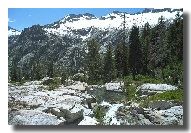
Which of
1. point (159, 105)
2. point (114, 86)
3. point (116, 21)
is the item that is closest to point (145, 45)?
point (116, 21)

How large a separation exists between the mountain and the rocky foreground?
0.35m

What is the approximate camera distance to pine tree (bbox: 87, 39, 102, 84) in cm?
847

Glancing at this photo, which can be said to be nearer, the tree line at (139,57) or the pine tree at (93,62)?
the tree line at (139,57)

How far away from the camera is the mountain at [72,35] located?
8344 millimetres

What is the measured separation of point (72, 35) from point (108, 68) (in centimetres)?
83

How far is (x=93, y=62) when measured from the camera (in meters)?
8.52

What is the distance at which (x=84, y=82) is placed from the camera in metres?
8.53

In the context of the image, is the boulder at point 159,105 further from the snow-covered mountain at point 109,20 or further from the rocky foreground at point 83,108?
the snow-covered mountain at point 109,20

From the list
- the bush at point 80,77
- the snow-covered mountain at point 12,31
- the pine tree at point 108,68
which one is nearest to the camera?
the snow-covered mountain at point 12,31

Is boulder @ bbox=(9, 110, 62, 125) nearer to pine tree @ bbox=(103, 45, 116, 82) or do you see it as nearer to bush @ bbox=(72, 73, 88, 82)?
bush @ bbox=(72, 73, 88, 82)

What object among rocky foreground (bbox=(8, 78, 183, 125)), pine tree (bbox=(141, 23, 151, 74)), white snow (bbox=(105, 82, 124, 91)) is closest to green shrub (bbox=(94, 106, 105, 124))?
rocky foreground (bbox=(8, 78, 183, 125))

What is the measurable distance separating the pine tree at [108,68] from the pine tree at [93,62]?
8 centimetres

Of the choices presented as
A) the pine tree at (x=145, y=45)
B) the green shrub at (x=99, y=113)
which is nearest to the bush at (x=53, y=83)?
the green shrub at (x=99, y=113)
